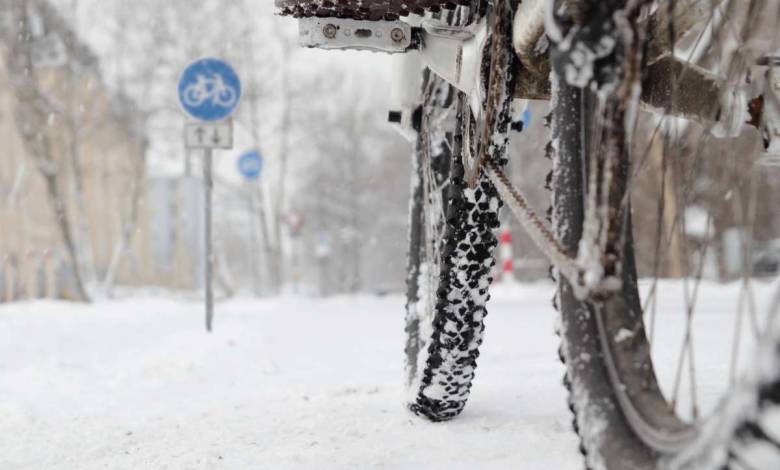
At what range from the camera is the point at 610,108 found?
122 centimetres

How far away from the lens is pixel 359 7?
84.8 inches

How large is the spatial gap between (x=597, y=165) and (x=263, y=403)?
262 centimetres

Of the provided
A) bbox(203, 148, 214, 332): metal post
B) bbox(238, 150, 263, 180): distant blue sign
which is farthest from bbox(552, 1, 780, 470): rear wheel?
bbox(238, 150, 263, 180): distant blue sign

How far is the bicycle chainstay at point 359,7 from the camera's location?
2.04 meters

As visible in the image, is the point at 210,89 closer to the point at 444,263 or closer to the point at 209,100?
the point at 209,100

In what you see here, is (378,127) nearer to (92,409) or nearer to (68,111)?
(68,111)

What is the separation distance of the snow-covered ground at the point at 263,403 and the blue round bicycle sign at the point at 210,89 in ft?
7.02

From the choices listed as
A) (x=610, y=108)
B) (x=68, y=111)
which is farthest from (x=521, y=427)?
(x=68, y=111)

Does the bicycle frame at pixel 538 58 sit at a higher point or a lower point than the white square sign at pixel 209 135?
higher

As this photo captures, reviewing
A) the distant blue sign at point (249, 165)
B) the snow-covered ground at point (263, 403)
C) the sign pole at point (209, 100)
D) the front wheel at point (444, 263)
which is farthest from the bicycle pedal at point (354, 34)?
the distant blue sign at point (249, 165)

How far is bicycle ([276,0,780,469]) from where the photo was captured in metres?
1.14

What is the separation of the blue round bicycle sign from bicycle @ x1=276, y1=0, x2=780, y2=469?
5289 mm

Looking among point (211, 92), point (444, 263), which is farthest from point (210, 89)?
point (444, 263)

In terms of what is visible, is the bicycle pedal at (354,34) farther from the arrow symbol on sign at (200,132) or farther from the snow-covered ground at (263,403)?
the arrow symbol on sign at (200,132)
